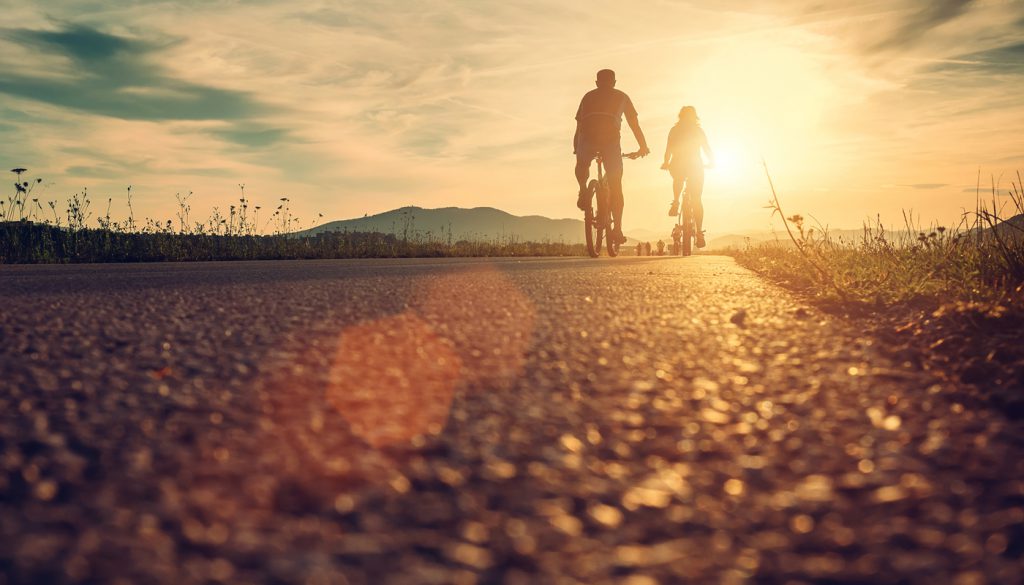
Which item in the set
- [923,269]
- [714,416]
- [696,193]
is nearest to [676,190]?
[696,193]

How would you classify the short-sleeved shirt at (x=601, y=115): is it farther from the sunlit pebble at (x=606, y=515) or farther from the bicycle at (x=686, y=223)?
the sunlit pebble at (x=606, y=515)

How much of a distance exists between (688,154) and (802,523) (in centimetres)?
A: 1640

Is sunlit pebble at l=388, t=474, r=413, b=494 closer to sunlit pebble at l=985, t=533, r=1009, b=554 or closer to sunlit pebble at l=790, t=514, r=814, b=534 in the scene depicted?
sunlit pebble at l=790, t=514, r=814, b=534

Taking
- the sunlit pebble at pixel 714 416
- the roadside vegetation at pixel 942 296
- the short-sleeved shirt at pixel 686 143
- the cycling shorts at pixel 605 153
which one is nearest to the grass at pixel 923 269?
the roadside vegetation at pixel 942 296

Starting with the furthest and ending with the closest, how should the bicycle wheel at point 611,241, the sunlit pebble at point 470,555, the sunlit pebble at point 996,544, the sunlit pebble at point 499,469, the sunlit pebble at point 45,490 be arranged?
1. the bicycle wheel at point 611,241
2. the sunlit pebble at point 499,469
3. the sunlit pebble at point 45,490
4. the sunlit pebble at point 996,544
5. the sunlit pebble at point 470,555

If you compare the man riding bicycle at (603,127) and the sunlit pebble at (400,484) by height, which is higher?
the man riding bicycle at (603,127)

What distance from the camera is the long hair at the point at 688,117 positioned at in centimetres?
1720

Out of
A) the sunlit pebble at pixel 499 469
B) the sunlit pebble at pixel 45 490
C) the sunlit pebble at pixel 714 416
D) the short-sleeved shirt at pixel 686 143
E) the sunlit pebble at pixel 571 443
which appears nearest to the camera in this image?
the sunlit pebble at pixel 45 490

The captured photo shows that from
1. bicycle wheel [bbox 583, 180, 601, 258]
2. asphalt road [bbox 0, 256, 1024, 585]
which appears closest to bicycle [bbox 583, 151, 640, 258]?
bicycle wheel [bbox 583, 180, 601, 258]

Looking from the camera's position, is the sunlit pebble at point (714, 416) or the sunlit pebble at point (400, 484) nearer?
the sunlit pebble at point (400, 484)

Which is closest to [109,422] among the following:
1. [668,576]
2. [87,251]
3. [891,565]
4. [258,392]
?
[258,392]

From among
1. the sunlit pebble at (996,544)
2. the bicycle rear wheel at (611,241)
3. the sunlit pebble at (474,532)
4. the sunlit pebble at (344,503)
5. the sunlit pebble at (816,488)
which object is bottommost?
the sunlit pebble at (996,544)

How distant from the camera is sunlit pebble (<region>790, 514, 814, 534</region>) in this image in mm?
1339

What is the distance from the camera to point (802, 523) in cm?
137
